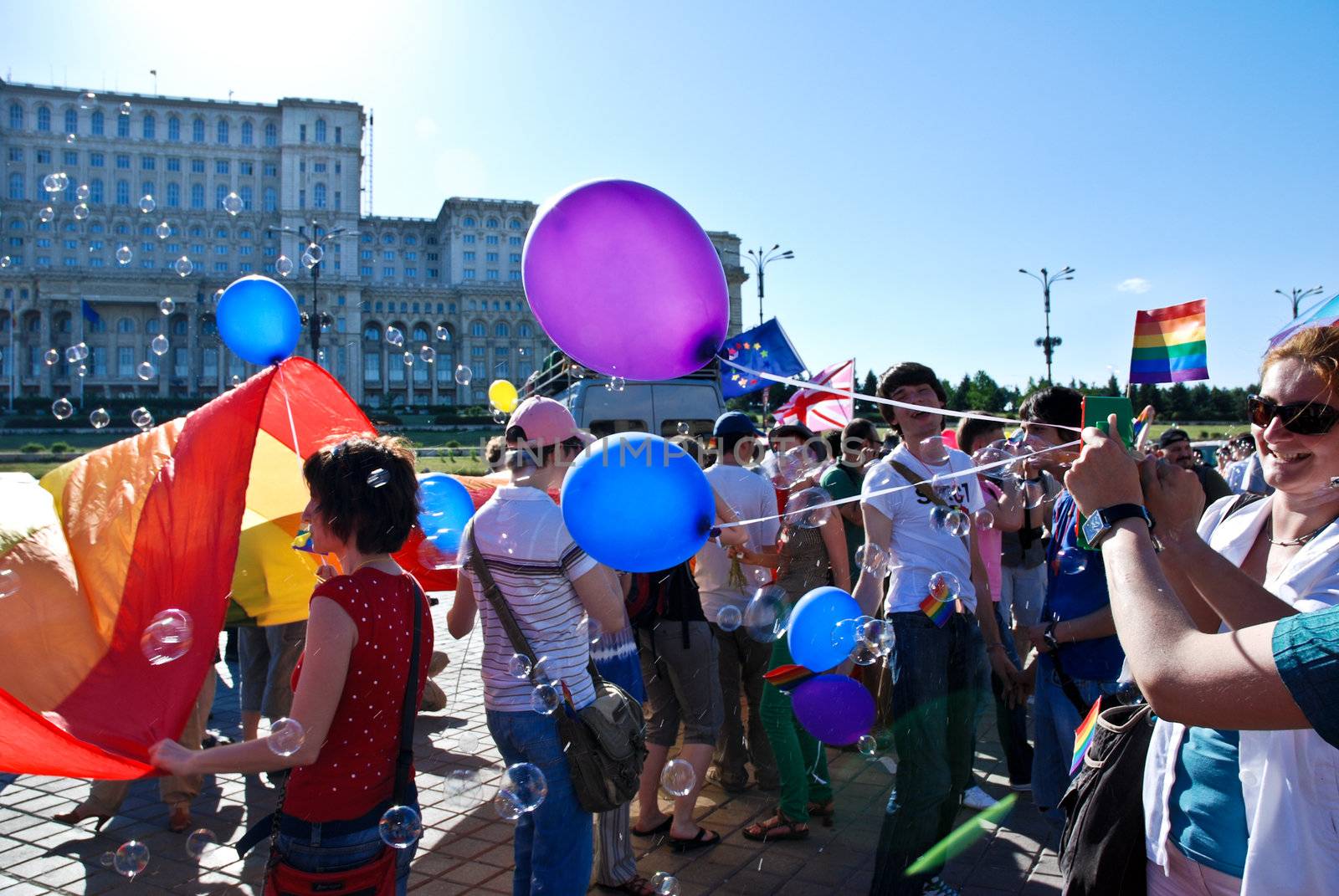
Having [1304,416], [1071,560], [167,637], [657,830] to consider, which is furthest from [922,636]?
[167,637]

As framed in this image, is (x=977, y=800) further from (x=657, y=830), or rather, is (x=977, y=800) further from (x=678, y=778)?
(x=678, y=778)

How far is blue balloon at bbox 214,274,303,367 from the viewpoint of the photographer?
421 cm

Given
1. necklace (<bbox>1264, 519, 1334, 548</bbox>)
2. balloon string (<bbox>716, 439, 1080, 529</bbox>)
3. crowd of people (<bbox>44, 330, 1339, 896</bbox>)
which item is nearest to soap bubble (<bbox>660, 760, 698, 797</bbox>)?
crowd of people (<bbox>44, 330, 1339, 896</bbox>)

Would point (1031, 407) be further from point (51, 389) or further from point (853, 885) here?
point (51, 389)

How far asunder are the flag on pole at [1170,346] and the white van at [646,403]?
19.3 ft

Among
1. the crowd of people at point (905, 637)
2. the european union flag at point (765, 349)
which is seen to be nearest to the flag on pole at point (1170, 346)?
the crowd of people at point (905, 637)

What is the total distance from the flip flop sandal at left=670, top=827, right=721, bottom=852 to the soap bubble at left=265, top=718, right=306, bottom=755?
2211 millimetres

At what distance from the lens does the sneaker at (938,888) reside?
3090 mm

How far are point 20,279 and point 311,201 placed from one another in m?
20.3

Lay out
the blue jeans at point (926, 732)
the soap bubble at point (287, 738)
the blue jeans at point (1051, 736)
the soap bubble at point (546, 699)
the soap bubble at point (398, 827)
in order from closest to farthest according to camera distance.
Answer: the soap bubble at point (287, 738), the soap bubble at point (398, 827), the soap bubble at point (546, 699), the blue jeans at point (926, 732), the blue jeans at point (1051, 736)

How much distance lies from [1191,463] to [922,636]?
3.45 m

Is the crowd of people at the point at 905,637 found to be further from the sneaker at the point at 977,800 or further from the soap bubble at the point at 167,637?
the soap bubble at the point at 167,637

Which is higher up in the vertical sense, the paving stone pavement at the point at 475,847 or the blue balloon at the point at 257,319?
the blue balloon at the point at 257,319

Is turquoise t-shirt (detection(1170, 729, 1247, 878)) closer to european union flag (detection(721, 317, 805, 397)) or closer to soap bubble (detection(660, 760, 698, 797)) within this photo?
soap bubble (detection(660, 760, 698, 797))
